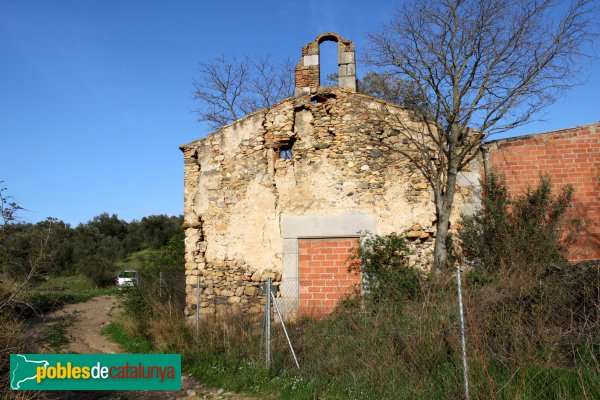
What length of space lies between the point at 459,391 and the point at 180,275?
353 inches

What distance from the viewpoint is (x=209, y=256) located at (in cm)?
1012

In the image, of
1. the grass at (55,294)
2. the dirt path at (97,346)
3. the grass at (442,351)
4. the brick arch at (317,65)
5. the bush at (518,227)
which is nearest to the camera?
the grass at (442,351)

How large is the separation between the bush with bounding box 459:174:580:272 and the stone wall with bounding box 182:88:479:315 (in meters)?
0.45

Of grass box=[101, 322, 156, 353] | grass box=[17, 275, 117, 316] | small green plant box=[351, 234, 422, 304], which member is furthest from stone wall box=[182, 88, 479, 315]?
grass box=[17, 275, 117, 316]

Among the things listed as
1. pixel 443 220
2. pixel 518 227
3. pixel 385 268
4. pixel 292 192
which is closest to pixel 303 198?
pixel 292 192

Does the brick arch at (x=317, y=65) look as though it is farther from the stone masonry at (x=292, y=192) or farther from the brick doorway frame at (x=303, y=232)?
the brick doorway frame at (x=303, y=232)

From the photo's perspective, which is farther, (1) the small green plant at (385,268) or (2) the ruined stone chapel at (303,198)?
(2) the ruined stone chapel at (303,198)

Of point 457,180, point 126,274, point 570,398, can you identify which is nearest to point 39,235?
point 570,398

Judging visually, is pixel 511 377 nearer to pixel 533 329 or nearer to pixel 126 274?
pixel 533 329

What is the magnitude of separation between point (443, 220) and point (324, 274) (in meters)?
2.75

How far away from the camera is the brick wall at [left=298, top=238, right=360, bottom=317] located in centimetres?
932

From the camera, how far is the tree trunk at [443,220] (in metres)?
9.12

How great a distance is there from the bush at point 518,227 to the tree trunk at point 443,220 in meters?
0.42

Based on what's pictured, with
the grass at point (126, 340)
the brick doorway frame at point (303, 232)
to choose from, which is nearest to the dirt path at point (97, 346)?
the grass at point (126, 340)
